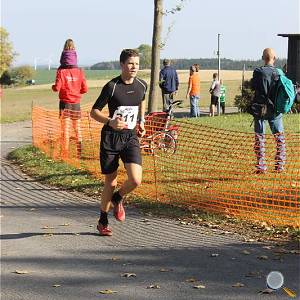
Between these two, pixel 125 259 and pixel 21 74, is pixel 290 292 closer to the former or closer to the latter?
pixel 125 259

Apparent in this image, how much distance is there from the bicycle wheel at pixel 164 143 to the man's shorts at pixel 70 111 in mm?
1614

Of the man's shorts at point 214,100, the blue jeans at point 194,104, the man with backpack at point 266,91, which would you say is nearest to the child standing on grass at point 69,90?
the man with backpack at point 266,91

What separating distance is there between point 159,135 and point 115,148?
5.87m

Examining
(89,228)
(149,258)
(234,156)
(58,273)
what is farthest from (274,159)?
(58,273)

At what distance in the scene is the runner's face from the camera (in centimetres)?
749

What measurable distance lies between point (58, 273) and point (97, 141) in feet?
24.0

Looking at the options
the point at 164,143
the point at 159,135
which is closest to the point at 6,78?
the point at 159,135

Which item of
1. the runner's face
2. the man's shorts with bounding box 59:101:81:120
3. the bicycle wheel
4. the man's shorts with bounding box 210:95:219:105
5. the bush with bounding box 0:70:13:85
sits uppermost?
the runner's face

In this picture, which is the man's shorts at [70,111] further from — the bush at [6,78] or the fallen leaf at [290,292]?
the bush at [6,78]

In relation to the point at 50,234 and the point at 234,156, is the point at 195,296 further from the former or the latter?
the point at 234,156

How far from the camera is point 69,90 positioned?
1394 centimetres

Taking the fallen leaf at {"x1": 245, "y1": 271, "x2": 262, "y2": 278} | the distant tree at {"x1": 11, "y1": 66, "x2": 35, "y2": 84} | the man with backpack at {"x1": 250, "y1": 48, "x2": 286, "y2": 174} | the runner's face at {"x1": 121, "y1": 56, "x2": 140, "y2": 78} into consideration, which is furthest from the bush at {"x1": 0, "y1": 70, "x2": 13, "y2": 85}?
the fallen leaf at {"x1": 245, "y1": 271, "x2": 262, "y2": 278}

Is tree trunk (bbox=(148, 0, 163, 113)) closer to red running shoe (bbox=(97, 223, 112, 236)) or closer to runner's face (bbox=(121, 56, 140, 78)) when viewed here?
runner's face (bbox=(121, 56, 140, 78))

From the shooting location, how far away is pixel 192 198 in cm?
929
